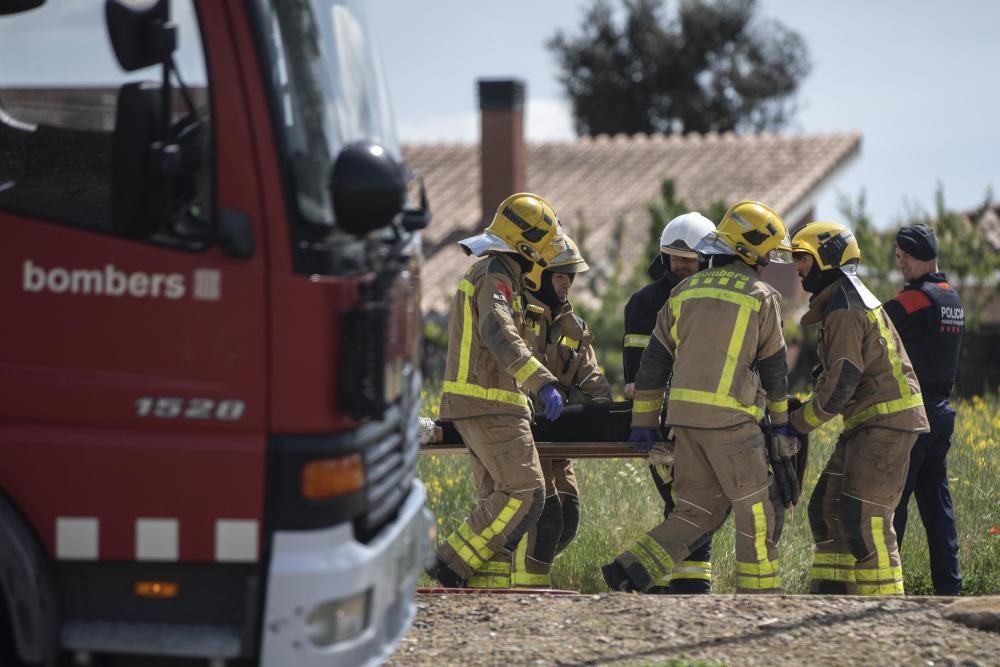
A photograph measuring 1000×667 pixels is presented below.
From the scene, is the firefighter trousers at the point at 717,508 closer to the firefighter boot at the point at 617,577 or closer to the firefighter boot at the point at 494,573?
the firefighter boot at the point at 617,577

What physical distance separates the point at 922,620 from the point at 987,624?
271 millimetres

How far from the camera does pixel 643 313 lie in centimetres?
800

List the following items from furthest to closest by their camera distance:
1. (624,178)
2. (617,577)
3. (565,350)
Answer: (624,178)
(565,350)
(617,577)

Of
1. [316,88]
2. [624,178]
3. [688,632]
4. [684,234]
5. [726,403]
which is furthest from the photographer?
[624,178]

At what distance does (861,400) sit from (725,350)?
1.02m

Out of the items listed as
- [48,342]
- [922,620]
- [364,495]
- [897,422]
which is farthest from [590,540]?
[48,342]

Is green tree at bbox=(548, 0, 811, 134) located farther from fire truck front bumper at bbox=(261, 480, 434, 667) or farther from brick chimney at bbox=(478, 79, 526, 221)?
fire truck front bumper at bbox=(261, 480, 434, 667)

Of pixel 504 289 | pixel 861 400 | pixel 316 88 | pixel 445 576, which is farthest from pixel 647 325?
pixel 316 88

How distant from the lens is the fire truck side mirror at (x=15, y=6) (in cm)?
460

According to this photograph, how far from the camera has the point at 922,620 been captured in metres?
6.25

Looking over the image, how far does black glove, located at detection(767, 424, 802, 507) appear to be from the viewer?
7.36 m

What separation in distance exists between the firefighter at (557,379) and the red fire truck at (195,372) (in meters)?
3.32

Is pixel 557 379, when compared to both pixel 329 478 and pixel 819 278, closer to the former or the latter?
pixel 819 278

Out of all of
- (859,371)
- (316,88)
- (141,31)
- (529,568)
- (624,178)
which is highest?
(141,31)
